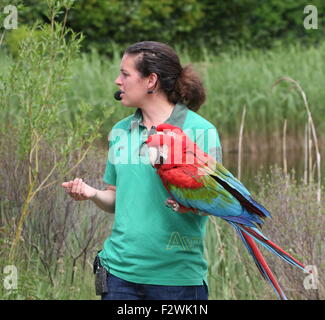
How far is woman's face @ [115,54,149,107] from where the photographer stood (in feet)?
9.84

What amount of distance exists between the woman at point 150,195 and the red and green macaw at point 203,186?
0.10m

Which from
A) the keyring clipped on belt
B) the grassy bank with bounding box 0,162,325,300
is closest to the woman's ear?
the keyring clipped on belt

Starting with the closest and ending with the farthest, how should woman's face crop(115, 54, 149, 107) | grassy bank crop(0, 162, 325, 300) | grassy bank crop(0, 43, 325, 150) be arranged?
woman's face crop(115, 54, 149, 107)
grassy bank crop(0, 162, 325, 300)
grassy bank crop(0, 43, 325, 150)

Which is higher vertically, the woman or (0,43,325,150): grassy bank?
(0,43,325,150): grassy bank

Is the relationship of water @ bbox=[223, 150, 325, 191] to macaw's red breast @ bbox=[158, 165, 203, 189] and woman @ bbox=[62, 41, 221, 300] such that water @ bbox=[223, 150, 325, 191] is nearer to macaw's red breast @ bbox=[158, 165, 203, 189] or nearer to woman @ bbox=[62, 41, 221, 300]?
woman @ bbox=[62, 41, 221, 300]

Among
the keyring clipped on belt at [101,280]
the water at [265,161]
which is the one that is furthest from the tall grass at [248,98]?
the keyring clipped on belt at [101,280]

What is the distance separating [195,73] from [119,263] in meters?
0.80

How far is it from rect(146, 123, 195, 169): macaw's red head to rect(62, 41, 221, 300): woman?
159 mm

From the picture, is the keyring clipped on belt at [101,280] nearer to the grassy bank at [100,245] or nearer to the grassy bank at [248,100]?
the grassy bank at [100,245]

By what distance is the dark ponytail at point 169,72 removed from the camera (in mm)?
3010

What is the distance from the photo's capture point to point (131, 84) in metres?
3.00

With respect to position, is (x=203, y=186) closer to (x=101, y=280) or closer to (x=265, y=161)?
(x=101, y=280)

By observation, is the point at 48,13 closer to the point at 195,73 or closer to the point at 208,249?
the point at 195,73

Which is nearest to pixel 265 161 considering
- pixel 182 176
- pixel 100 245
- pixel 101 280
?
pixel 100 245
